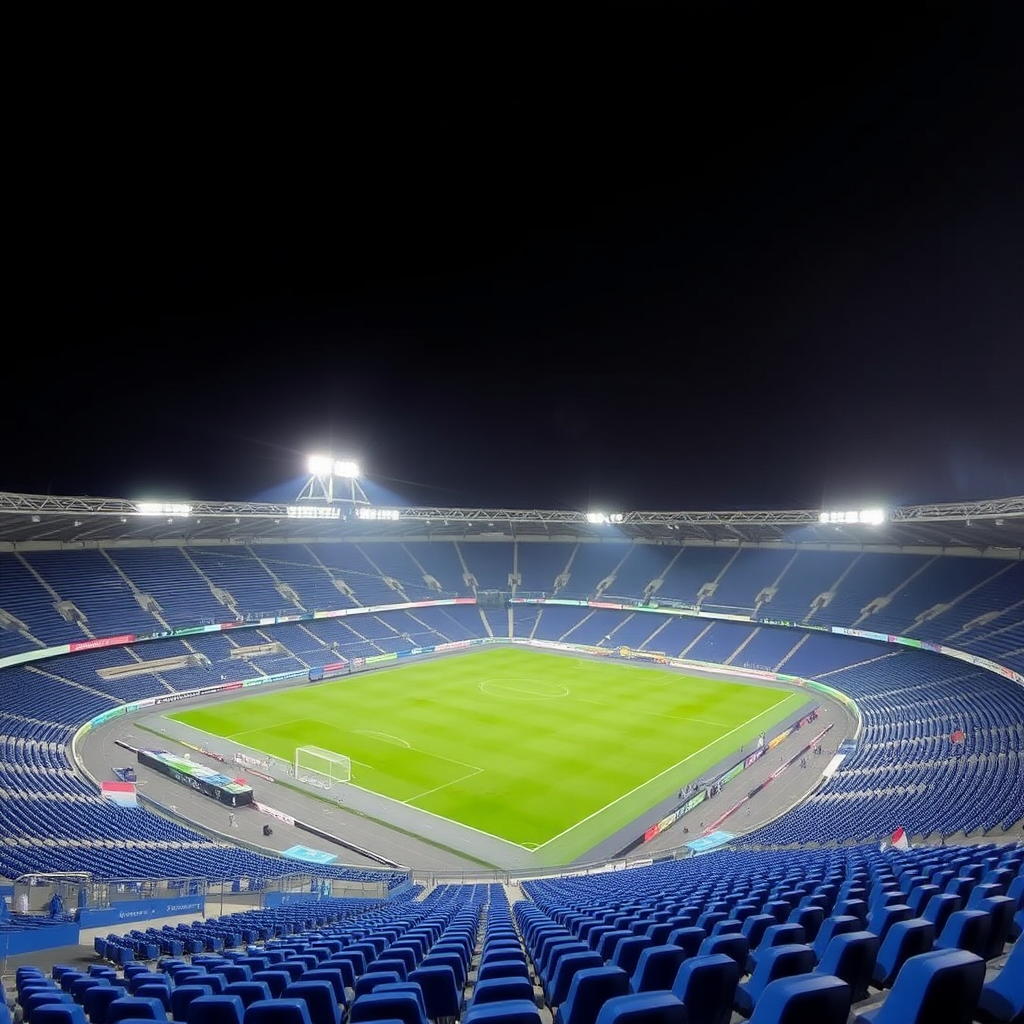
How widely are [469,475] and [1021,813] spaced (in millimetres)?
50489

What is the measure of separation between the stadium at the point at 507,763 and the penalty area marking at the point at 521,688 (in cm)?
44

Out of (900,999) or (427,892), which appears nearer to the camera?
(900,999)

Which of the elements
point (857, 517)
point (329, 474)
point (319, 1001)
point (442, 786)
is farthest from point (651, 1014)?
point (329, 474)

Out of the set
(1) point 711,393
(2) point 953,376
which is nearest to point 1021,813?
(2) point 953,376

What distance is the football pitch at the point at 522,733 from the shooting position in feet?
91.2

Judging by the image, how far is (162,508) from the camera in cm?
4097

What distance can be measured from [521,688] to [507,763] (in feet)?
42.2

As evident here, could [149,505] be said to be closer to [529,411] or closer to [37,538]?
[37,538]

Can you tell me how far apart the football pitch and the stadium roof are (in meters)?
12.7

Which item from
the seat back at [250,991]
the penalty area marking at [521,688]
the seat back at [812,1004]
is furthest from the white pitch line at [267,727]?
the seat back at [812,1004]

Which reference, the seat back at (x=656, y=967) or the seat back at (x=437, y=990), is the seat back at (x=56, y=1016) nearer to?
the seat back at (x=437, y=990)

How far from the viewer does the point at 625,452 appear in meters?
59.6

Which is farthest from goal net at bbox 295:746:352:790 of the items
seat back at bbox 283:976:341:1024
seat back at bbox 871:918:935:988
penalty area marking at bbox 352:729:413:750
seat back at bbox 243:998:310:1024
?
seat back at bbox 871:918:935:988

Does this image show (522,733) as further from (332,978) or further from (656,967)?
(656,967)
